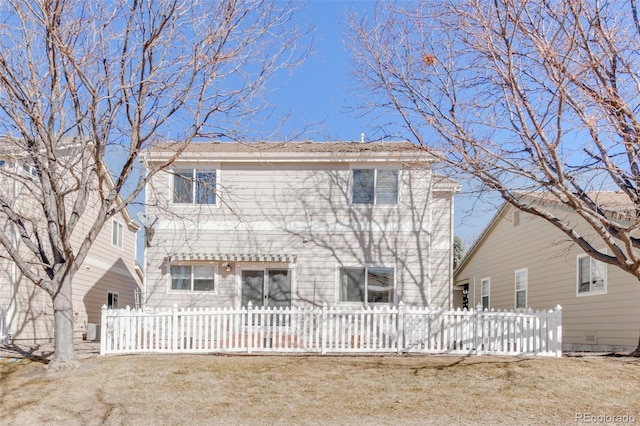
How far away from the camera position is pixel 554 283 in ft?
50.7

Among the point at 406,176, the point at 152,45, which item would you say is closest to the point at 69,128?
the point at 152,45

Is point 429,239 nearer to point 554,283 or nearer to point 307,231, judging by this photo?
point 307,231

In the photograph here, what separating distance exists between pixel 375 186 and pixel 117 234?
11.4 meters

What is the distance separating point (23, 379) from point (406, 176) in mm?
9319

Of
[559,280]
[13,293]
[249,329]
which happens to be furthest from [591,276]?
[13,293]

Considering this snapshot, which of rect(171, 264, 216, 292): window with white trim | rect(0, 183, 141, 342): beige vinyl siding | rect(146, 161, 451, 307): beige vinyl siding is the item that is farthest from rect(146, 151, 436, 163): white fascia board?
rect(0, 183, 141, 342): beige vinyl siding

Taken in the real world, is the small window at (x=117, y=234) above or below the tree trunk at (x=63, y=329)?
above

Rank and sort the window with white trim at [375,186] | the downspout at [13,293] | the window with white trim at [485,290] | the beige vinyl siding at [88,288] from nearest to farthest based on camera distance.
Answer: the downspout at [13,293] → the window with white trim at [375,186] → the beige vinyl siding at [88,288] → the window with white trim at [485,290]

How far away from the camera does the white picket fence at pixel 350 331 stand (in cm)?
1104

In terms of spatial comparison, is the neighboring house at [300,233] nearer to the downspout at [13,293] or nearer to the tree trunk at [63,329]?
the downspout at [13,293]

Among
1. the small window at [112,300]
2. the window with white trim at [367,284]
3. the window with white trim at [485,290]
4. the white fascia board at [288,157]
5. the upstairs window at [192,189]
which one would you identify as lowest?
A: the small window at [112,300]

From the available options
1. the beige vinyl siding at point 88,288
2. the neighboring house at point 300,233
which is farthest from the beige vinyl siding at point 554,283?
the beige vinyl siding at point 88,288

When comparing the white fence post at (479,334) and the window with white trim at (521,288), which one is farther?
the window with white trim at (521,288)

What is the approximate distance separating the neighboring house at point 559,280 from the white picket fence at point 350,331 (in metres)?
2.41
